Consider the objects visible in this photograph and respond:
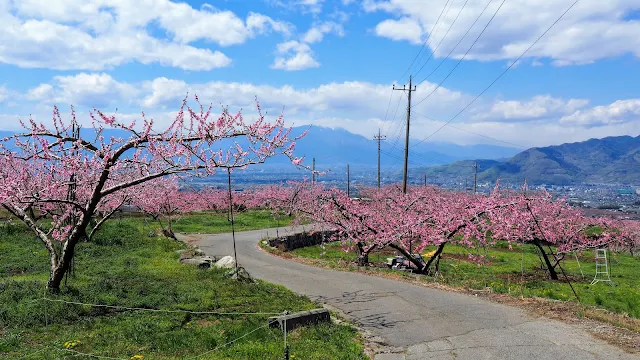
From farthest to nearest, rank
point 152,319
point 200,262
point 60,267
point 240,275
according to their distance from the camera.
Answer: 1. point 200,262
2. point 240,275
3. point 60,267
4. point 152,319

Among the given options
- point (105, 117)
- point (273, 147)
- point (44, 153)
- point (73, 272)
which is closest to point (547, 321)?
point (273, 147)

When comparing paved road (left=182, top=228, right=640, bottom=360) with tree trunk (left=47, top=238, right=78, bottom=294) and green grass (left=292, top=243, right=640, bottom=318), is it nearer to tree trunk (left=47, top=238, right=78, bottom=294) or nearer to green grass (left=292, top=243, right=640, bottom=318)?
green grass (left=292, top=243, right=640, bottom=318)

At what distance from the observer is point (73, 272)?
15.5 meters

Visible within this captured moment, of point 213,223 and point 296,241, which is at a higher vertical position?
point 213,223

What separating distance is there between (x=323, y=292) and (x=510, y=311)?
6.02 m

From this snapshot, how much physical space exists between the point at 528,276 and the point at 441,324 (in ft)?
52.1

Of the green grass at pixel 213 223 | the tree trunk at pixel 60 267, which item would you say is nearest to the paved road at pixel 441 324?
the tree trunk at pixel 60 267

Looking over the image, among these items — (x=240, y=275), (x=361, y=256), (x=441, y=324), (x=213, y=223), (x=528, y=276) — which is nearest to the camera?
(x=441, y=324)

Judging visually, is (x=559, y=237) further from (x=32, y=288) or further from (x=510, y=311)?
(x=32, y=288)

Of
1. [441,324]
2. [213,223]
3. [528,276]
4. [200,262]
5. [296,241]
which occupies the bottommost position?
[528,276]

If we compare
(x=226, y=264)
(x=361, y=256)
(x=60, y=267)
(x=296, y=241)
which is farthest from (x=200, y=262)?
(x=296, y=241)

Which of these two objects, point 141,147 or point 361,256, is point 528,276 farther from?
point 141,147

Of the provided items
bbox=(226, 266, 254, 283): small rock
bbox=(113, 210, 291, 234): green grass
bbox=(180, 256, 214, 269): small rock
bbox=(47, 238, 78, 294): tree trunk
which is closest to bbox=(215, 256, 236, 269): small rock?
bbox=(180, 256, 214, 269): small rock

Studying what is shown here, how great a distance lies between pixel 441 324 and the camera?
11.3 metres
